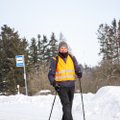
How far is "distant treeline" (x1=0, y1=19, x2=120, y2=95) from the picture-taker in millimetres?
31216

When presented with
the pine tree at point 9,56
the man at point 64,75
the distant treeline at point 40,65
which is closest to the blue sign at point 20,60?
the distant treeline at point 40,65

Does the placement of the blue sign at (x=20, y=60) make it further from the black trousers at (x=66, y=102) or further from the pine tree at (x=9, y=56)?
the black trousers at (x=66, y=102)

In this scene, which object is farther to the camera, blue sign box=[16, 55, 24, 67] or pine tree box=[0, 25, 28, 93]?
pine tree box=[0, 25, 28, 93]

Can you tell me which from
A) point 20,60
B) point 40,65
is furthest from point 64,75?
point 40,65

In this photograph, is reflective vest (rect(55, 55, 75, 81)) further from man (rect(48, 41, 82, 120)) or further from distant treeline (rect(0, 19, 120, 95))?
distant treeline (rect(0, 19, 120, 95))

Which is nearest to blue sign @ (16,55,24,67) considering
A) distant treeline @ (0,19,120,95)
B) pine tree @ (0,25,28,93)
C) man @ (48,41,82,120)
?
distant treeline @ (0,19,120,95)

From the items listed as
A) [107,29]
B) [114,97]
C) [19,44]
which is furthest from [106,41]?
[114,97]

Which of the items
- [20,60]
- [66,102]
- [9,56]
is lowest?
[66,102]

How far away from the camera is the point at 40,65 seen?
169 ft

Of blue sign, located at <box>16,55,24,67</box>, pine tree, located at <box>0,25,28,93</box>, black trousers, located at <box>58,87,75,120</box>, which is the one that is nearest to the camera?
black trousers, located at <box>58,87,75,120</box>

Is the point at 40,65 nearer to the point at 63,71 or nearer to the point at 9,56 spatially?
the point at 9,56

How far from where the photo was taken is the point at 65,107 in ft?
24.4

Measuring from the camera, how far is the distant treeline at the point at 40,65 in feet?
A: 102

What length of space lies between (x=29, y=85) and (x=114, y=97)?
2708cm
